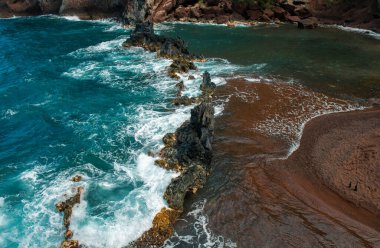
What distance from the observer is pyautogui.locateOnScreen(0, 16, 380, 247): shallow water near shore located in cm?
1986

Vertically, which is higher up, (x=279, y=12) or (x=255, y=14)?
(x=279, y=12)

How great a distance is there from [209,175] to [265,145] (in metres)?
5.63

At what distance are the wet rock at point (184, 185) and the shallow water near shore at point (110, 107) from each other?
738 millimetres

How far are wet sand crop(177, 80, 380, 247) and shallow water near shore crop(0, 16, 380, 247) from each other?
1328mm

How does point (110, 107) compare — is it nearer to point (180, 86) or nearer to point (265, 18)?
point (180, 86)

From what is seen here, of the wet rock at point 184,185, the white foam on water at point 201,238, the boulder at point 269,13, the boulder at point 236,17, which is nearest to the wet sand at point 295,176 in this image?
the white foam on water at point 201,238

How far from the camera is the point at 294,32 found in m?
63.0

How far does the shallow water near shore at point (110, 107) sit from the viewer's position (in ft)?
65.2

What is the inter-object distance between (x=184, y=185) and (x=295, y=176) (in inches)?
292

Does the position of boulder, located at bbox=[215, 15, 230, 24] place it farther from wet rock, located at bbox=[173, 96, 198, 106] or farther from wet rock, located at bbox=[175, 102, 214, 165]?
wet rock, located at bbox=[175, 102, 214, 165]

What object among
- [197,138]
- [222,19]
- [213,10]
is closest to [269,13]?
[222,19]

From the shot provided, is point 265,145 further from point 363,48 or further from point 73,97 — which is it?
point 363,48

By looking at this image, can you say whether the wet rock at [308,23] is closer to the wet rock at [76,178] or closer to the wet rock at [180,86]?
the wet rock at [180,86]

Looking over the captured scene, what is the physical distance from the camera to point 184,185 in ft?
69.7
